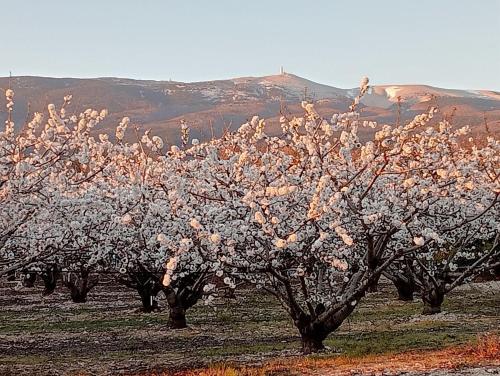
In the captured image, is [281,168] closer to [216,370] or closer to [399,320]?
[216,370]

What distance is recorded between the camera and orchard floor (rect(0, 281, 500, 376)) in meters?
14.7

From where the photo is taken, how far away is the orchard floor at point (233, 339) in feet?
48.1

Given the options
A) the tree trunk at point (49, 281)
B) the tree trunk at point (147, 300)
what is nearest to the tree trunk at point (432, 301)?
the tree trunk at point (147, 300)

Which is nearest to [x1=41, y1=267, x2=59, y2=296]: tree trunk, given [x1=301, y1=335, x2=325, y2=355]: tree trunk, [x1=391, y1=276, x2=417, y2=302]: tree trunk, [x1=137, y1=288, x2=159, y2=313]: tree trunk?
[x1=137, y1=288, x2=159, y2=313]: tree trunk

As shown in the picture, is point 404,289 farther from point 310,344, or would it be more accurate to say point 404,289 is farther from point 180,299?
point 310,344

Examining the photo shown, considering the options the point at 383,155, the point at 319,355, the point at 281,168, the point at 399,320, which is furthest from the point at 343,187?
the point at 399,320

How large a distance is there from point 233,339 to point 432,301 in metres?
8.57

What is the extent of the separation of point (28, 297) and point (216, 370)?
88.1 feet

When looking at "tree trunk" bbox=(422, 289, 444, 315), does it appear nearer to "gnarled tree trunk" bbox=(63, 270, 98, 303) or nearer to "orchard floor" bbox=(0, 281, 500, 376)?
"orchard floor" bbox=(0, 281, 500, 376)

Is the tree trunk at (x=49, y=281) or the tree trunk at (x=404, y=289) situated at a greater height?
the tree trunk at (x=404, y=289)

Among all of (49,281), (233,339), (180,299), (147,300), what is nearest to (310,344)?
(233,339)

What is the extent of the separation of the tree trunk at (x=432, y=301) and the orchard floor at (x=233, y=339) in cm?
51

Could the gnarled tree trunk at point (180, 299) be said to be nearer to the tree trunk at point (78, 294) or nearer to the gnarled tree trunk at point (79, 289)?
the gnarled tree trunk at point (79, 289)

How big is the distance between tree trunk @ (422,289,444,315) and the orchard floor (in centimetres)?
51
